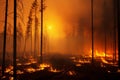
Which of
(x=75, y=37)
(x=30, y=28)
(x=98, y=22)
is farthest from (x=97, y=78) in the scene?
(x=75, y=37)

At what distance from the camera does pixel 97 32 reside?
7575 cm

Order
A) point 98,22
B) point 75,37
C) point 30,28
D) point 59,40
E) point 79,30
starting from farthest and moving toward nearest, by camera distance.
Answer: point 59,40
point 75,37
point 79,30
point 98,22
point 30,28

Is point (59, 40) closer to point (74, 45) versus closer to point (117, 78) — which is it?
point (74, 45)

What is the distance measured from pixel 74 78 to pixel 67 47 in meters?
101

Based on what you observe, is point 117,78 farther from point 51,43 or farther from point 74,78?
point 51,43

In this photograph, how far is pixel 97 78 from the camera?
21.5 m

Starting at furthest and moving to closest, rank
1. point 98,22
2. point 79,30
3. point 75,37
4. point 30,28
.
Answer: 1. point 75,37
2. point 79,30
3. point 98,22
4. point 30,28

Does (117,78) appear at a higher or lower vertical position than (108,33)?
lower

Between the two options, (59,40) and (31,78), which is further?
(59,40)

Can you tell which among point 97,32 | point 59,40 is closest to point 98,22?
point 97,32

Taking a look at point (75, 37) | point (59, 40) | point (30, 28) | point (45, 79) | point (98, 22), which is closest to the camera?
point (45, 79)

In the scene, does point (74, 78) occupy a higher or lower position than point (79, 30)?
lower

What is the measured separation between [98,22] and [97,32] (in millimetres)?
4082

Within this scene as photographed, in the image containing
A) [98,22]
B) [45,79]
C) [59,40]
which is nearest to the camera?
[45,79]
